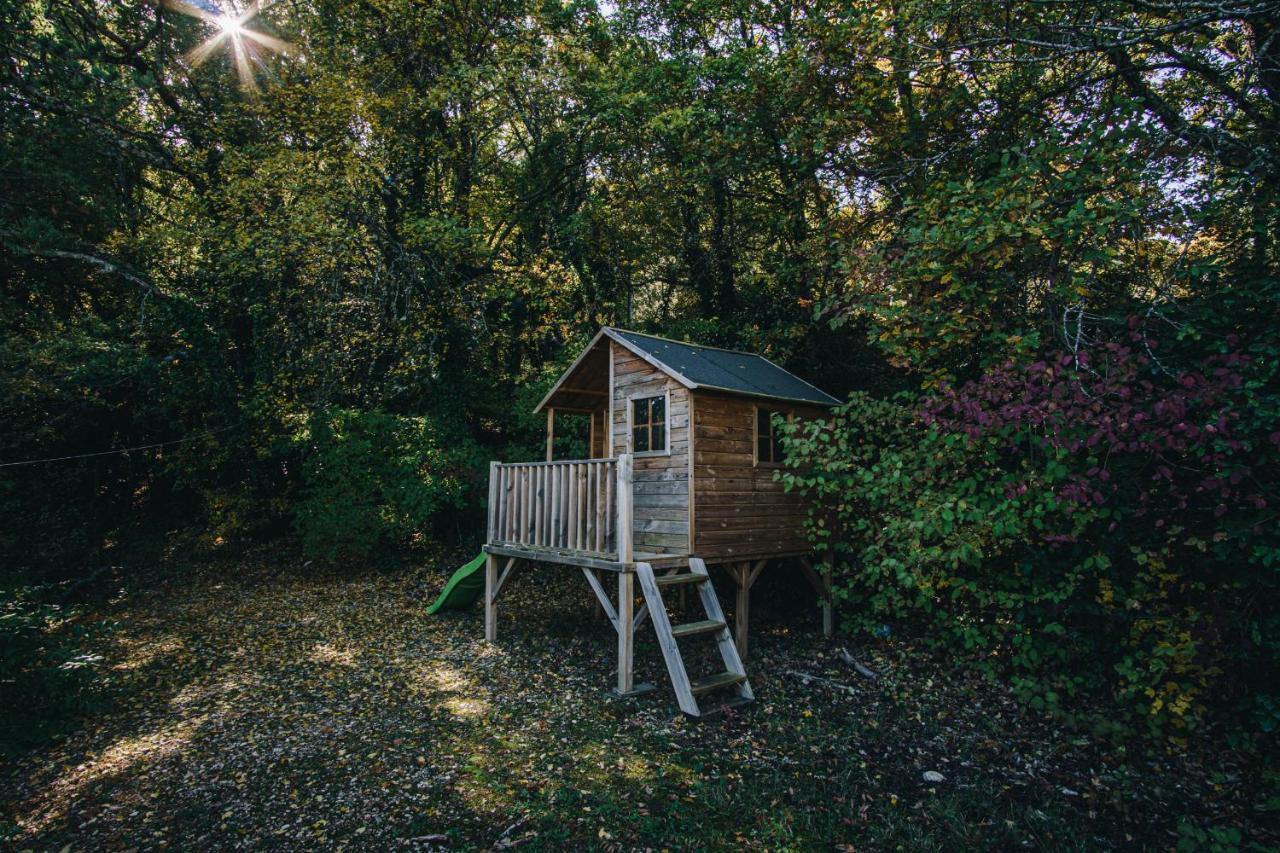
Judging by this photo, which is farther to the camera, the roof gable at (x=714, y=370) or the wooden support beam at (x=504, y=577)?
the wooden support beam at (x=504, y=577)

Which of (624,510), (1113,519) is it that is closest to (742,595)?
(624,510)

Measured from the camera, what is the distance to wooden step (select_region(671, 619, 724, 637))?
21.7ft

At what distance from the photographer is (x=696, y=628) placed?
22.1 ft

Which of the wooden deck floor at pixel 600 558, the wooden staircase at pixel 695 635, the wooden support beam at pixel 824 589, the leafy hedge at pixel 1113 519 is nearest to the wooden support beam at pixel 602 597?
the wooden deck floor at pixel 600 558

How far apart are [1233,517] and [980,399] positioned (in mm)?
2127

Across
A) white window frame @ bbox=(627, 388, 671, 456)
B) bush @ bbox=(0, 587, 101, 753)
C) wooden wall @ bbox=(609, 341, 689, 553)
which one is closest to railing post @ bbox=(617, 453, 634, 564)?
wooden wall @ bbox=(609, 341, 689, 553)

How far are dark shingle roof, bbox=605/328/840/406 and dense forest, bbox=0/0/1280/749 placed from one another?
2.80ft

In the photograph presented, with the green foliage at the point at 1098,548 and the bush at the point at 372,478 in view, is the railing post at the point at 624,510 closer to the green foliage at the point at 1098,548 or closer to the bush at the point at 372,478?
the green foliage at the point at 1098,548

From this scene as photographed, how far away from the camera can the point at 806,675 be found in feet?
25.5

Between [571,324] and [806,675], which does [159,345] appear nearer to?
[571,324]

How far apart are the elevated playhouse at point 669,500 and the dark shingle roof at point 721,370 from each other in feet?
0.10

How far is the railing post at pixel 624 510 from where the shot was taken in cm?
706

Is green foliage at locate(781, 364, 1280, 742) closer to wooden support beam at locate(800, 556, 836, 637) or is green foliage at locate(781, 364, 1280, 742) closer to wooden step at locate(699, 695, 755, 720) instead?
wooden support beam at locate(800, 556, 836, 637)

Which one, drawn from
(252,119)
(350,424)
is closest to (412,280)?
(350,424)
